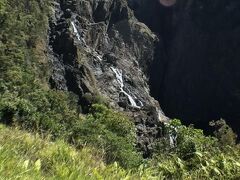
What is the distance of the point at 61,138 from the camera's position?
10.6 m

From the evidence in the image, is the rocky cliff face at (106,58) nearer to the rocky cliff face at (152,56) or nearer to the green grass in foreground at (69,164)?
the rocky cliff face at (152,56)

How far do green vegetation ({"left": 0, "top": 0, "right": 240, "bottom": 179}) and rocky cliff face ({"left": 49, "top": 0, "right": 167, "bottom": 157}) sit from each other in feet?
15.7

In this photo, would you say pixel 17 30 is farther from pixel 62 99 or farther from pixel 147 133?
pixel 147 133

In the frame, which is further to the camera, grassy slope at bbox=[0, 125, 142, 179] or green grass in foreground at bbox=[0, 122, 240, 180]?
green grass in foreground at bbox=[0, 122, 240, 180]

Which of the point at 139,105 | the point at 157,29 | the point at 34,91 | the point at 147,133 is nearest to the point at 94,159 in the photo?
the point at 34,91

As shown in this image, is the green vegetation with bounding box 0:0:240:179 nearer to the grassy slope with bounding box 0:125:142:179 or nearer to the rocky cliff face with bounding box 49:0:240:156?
the grassy slope with bounding box 0:125:142:179

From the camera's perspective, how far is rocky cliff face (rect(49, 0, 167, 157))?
92375 mm

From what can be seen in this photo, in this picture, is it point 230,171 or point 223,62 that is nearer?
point 230,171

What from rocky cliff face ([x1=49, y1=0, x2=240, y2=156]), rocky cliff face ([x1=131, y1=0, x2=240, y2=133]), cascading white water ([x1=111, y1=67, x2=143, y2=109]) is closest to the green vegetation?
rocky cliff face ([x1=49, y1=0, x2=240, y2=156])

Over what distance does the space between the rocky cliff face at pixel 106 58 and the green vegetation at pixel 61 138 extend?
4.79 m

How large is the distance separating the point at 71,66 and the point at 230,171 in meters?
84.4

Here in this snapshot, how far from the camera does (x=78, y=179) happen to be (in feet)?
20.1

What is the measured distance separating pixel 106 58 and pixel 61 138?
103 meters

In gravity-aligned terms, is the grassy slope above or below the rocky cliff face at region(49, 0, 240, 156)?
above
